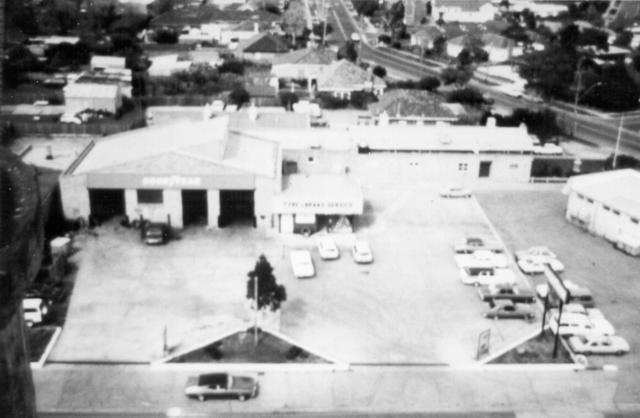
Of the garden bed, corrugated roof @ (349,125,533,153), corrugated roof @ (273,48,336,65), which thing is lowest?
the garden bed

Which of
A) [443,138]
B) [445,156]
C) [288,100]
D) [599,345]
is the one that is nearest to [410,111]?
[443,138]

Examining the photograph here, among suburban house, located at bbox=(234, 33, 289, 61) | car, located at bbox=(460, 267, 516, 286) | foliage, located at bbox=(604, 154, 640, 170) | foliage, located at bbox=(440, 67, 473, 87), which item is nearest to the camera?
car, located at bbox=(460, 267, 516, 286)

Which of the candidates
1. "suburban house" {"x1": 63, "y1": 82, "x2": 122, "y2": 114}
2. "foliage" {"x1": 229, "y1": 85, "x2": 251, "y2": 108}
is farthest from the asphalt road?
"suburban house" {"x1": 63, "y1": 82, "x2": 122, "y2": 114}

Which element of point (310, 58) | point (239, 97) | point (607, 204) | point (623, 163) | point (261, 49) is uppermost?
point (310, 58)

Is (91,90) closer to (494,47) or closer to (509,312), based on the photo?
(509,312)

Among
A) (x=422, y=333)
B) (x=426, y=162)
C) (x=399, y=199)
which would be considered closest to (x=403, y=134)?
(x=426, y=162)

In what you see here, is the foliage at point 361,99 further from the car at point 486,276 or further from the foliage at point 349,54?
the car at point 486,276

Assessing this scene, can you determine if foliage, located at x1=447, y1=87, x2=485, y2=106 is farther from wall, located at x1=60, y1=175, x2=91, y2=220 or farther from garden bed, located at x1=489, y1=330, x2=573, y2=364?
garden bed, located at x1=489, y1=330, x2=573, y2=364

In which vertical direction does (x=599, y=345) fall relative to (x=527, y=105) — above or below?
below
